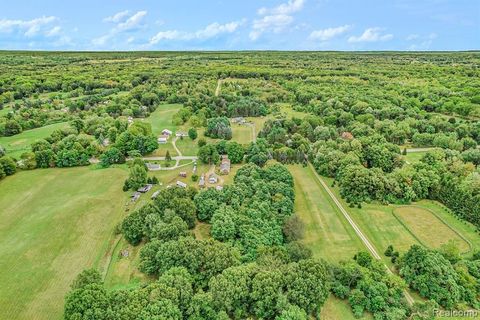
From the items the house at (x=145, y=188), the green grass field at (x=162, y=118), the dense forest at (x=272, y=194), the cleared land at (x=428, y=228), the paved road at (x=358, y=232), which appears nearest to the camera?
the dense forest at (x=272, y=194)

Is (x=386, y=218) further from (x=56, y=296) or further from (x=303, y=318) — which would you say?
(x=56, y=296)

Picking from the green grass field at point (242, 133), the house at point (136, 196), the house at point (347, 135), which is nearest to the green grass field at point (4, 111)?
the green grass field at point (242, 133)

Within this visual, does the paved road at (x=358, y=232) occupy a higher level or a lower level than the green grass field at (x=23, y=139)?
lower

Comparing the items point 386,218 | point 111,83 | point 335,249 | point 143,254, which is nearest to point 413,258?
point 335,249

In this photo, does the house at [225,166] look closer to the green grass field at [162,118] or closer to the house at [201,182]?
the house at [201,182]

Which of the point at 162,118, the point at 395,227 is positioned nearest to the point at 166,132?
the point at 162,118

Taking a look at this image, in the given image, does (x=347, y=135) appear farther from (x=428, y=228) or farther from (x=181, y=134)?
(x=181, y=134)
